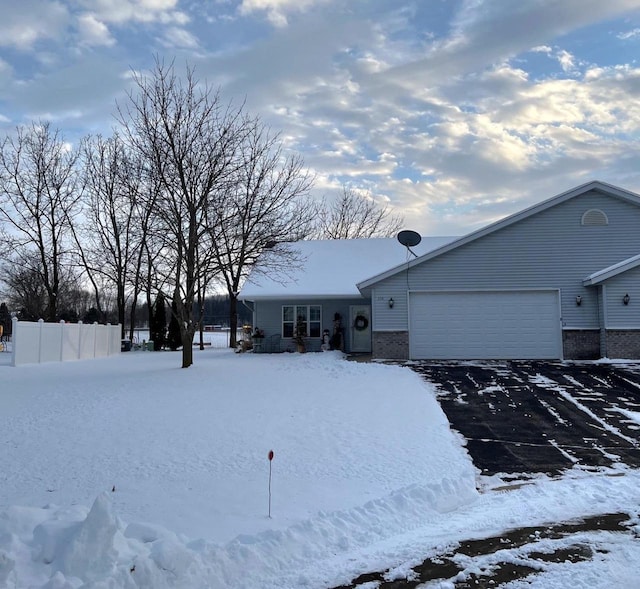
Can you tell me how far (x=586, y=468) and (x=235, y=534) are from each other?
4.81 m

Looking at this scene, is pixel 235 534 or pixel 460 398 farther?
pixel 460 398

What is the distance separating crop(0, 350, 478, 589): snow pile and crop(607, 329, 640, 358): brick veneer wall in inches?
A: 324

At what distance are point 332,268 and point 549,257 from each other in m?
9.40

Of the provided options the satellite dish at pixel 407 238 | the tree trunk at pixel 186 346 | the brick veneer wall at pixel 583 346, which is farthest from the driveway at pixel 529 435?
the tree trunk at pixel 186 346

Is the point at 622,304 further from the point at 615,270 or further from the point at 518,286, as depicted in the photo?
the point at 518,286

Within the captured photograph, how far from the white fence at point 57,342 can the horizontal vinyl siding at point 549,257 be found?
11.9 m

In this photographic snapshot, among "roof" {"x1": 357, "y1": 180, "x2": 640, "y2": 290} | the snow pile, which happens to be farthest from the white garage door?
the snow pile

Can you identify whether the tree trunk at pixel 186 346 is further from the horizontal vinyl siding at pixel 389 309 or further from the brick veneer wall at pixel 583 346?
the brick veneer wall at pixel 583 346

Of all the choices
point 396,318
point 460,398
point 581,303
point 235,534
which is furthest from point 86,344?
point 235,534

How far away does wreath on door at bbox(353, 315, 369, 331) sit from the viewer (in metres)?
22.7

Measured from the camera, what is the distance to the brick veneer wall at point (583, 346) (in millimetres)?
17922

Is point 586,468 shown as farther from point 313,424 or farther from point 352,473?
point 313,424

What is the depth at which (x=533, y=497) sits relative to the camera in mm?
6180

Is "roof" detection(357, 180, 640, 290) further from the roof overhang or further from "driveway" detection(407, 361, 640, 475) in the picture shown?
"driveway" detection(407, 361, 640, 475)
